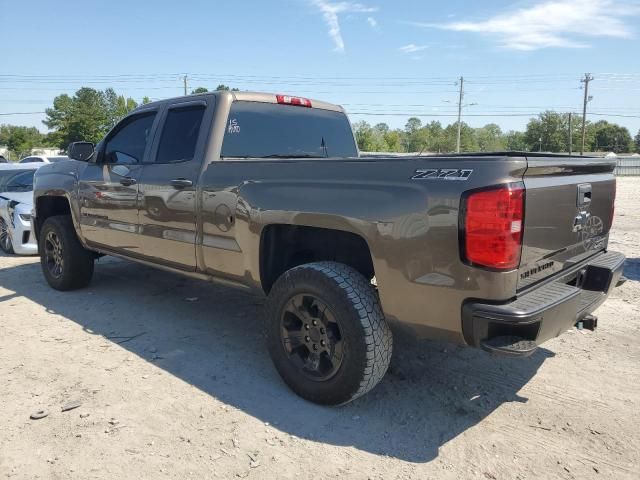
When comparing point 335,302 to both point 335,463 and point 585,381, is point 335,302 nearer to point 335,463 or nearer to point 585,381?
point 335,463

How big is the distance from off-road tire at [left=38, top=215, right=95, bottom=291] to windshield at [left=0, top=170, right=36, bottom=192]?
4005 mm

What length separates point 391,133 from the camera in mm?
94500

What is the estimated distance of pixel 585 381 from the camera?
3.53 m

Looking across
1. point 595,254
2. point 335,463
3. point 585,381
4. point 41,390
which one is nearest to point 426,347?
point 585,381

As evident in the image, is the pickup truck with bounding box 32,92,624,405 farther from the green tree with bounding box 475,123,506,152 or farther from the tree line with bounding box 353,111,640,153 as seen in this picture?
the green tree with bounding box 475,123,506,152

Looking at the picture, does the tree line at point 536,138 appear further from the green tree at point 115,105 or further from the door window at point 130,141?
the door window at point 130,141

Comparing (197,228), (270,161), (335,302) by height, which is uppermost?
(270,161)

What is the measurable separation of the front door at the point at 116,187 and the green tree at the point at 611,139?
114 metres

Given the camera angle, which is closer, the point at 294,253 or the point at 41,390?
the point at 41,390

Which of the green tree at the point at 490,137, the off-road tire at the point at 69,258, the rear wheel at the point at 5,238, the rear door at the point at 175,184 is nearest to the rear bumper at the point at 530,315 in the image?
the rear door at the point at 175,184

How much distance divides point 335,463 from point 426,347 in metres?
1.74

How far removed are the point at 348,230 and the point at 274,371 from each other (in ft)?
4.51

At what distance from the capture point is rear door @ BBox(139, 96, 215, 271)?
3994 millimetres

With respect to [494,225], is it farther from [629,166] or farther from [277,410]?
[629,166]
